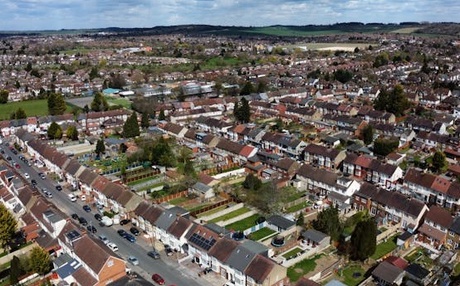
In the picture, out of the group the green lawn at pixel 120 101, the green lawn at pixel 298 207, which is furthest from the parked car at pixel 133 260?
the green lawn at pixel 120 101

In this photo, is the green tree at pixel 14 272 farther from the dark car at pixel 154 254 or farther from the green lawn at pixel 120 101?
the green lawn at pixel 120 101

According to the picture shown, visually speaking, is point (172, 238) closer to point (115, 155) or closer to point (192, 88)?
point (115, 155)

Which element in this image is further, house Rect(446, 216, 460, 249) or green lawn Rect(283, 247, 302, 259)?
house Rect(446, 216, 460, 249)

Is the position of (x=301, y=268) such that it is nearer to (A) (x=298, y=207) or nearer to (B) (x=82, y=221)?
(A) (x=298, y=207)

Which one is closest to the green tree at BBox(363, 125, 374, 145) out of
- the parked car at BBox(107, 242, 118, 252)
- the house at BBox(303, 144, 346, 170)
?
the house at BBox(303, 144, 346, 170)

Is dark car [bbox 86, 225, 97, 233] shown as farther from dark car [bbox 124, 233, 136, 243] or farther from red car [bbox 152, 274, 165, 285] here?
red car [bbox 152, 274, 165, 285]

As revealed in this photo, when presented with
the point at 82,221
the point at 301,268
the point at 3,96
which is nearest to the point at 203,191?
the point at 82,221
